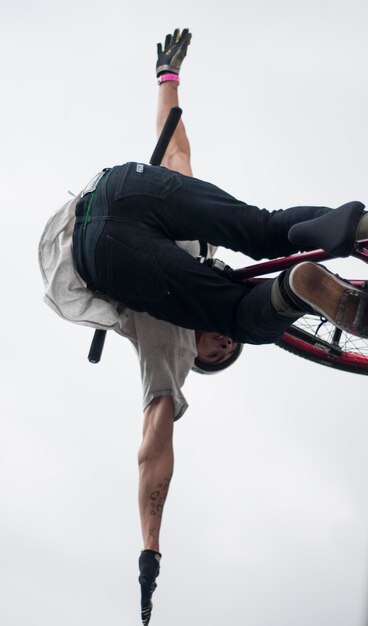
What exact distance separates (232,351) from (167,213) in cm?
116

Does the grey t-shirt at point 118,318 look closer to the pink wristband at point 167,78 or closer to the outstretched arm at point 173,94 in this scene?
the outstretched arm at point 173,94

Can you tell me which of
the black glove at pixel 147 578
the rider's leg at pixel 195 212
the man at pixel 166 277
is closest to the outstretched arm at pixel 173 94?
the man at pixel 166 277

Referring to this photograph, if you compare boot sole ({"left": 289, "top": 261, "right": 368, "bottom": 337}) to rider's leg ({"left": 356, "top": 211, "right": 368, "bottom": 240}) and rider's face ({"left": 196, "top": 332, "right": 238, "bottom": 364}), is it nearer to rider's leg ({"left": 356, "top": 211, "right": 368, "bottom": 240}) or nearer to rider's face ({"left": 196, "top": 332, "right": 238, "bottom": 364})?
rider's leg ({"left": 356, "top": 211, "right": 368, "bottom": 240})

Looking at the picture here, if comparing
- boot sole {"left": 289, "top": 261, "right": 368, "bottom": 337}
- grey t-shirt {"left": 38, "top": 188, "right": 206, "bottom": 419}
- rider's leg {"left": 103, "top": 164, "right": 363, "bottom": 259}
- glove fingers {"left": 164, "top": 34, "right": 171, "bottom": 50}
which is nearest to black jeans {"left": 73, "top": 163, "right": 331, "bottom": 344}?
rider's leg {"left": 103, "top": 164, "right": 363, "bottom": 259}

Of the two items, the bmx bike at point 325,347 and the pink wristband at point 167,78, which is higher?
the pink wristband at point 167,78

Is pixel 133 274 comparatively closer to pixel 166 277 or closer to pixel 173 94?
pixel 166 277

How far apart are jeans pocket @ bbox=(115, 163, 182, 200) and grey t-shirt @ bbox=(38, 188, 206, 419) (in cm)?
41

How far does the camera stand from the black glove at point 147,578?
5234mm

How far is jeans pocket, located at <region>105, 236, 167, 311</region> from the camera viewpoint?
204 inches

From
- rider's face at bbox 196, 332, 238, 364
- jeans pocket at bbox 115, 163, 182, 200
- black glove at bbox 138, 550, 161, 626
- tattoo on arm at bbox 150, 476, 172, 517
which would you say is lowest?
black glove at bbox 138, 550, 161, 626

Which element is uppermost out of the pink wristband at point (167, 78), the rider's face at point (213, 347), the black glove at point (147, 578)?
the pink wristband at point (167, 78)

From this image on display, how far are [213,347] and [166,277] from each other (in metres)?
0.96

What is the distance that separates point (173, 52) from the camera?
21.0 ft

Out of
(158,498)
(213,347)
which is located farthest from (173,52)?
(158,498)
